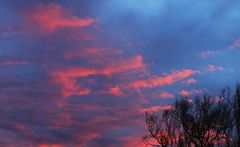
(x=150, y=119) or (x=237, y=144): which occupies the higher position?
(x=150, y=119)

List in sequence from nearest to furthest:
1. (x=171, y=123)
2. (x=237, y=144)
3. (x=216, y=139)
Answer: (x=237, y=144)
(x=216, y=139)
(x=171, y=123)

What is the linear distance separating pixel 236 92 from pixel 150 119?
53.9ft

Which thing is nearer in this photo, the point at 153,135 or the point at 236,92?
the point at 236,92

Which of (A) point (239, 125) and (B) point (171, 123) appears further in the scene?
(B) point (171, 123)

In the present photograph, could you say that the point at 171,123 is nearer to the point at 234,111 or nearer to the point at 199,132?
the point at 199,132

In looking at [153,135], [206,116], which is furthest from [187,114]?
[153,135]

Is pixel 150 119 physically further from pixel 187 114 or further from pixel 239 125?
pixel 239 125

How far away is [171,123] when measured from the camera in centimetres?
6500

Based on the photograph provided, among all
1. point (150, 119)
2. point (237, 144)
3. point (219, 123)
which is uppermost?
point (150, 119)

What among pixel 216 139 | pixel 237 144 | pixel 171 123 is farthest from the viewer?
pixel 171 123

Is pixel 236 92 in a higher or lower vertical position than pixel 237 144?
higher

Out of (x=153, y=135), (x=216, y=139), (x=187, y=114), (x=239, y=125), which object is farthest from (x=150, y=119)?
(x=239, y=125)

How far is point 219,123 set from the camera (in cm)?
5744

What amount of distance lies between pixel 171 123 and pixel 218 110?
9.27 m
